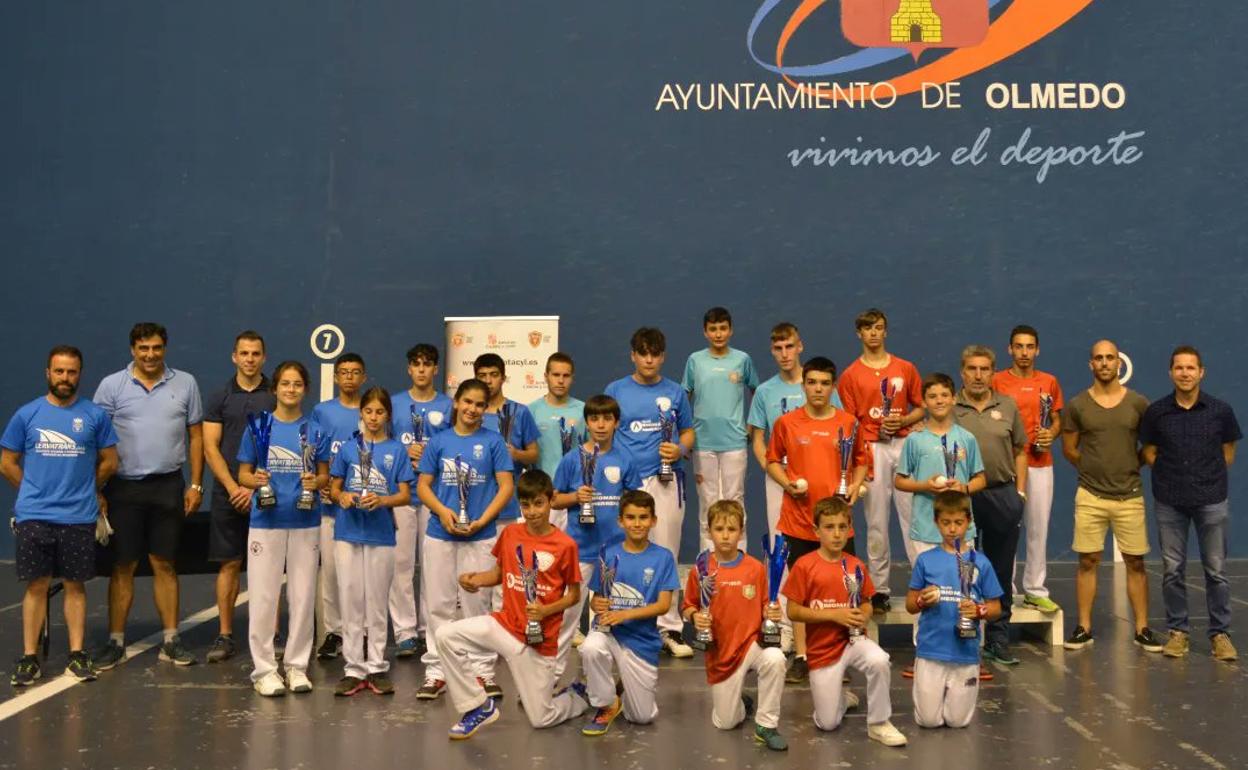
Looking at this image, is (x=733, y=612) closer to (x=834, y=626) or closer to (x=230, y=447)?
(x=834, y=626)

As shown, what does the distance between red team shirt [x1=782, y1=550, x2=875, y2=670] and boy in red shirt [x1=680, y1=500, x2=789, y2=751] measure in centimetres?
15

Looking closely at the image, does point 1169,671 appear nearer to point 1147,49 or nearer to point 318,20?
point 1147,49

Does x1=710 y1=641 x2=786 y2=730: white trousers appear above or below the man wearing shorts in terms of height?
below

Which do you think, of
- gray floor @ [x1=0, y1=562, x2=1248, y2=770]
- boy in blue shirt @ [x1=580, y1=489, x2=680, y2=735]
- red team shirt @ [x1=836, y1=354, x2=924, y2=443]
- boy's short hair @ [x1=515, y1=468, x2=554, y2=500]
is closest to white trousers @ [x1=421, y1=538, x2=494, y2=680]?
gray floor @ [x1=0, y1=562, x2=1248, y2=770]

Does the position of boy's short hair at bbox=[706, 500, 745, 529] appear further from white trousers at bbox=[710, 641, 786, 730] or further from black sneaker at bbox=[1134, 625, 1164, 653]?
black sneaker at bbox=[1134, 625, 1164, 653]

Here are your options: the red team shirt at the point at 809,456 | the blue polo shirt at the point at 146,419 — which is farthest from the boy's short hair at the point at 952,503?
the blue polo shirt at the point at 146,419

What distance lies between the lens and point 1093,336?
1048cm

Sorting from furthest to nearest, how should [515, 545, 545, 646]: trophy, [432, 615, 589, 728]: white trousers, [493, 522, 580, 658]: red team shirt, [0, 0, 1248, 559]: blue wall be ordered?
[0, 0, 1248, 559]: blue wall → [493, 522, 580, 658]: red team shirt → [515, 545, 545, 646]: trophy → [432, 615, 589, 728]: white trousers

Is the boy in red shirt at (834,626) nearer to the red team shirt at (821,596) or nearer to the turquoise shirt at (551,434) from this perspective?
the red team shirt at (821,596)

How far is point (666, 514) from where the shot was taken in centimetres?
753

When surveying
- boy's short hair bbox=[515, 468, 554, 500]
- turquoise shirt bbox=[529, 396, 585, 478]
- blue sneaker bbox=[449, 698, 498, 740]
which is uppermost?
turquoise shirt bbox=[529, 396, 585, 478]

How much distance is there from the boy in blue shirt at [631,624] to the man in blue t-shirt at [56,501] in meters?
2.63

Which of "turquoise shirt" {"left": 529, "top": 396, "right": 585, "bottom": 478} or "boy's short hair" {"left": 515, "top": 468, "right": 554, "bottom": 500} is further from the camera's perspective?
"turquoise shirt" {"left": 529, "top": 396, "right": 585, "bottom": 478}

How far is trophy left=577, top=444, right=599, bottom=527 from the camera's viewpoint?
6.86 metres
